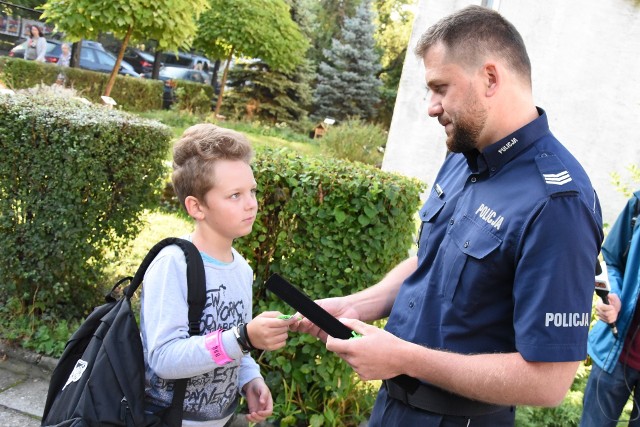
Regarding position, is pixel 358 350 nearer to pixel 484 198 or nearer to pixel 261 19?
pixel 484 198

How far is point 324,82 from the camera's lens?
25031 millimetres

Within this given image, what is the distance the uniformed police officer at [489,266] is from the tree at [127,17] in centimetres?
969

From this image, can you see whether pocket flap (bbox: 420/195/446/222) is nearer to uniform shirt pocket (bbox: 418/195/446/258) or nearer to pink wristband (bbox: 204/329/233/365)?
uniform shirt pocket (bbox: 418/195/446/258)

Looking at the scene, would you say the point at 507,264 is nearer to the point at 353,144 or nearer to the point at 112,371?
the point at 112,371

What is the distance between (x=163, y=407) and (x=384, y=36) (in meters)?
29.9

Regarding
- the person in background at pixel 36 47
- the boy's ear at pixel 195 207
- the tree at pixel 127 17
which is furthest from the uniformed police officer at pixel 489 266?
the person in background at pixel 36 47

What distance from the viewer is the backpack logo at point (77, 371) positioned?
209cm

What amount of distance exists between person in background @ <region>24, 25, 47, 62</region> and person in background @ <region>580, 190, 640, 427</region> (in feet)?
61.2

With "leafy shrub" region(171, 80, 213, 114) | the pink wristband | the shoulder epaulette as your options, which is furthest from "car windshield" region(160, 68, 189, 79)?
the shoulder epaulette

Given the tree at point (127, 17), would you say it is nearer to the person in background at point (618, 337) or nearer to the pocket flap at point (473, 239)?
the person in background at point (618, 337)

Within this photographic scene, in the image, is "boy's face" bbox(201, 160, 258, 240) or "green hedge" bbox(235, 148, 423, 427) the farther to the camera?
"green hedge" bbox(235, 148, 423, 427)

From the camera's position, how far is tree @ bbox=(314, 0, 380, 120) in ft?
80.5

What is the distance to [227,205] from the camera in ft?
7.73

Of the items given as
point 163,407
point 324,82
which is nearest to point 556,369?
point 163,407
